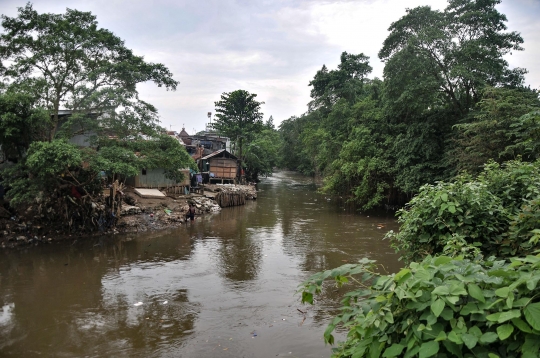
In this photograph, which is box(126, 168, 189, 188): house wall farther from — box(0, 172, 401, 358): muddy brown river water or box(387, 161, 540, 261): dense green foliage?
box(387, 161, 540, 261): dense green foliage

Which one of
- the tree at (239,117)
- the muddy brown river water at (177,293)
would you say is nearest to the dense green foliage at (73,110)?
the muddy brown river water at (177,293)

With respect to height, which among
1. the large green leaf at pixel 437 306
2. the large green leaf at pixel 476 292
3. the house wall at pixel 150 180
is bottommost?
the large green leaf at pixel 437 306

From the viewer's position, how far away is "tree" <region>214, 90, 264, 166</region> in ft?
127

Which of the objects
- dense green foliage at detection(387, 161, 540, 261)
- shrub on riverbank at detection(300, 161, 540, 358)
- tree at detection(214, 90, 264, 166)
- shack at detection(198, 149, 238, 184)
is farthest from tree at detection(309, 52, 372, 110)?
shrub on riverbank at detection(300, 161, 540, 358)

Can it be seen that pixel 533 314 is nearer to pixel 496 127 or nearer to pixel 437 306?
pixel 437 306

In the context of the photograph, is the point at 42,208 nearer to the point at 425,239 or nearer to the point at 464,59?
the point at 425,239

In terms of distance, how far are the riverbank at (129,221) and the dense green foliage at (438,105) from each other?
426 inches

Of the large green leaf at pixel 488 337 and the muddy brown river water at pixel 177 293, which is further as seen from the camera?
the muddy brown river water at pixel 177 293

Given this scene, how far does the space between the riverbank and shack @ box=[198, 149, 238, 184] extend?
684cm

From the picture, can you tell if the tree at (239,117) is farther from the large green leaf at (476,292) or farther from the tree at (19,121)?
the large green leaf at (476,292)

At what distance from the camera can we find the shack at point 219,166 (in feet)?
117

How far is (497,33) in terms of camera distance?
1908 cm

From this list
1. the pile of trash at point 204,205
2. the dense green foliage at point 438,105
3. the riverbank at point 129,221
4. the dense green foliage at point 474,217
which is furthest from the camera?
the pile of trash at point 204,205

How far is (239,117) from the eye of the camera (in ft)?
132
